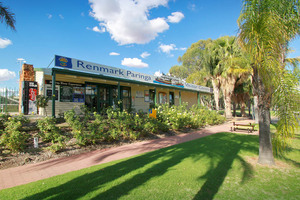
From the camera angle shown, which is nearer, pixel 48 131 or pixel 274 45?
pixel 274 45

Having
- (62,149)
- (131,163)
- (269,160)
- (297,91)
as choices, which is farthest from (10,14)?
(269,160)

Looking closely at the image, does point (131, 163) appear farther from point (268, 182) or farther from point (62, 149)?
point (268, 182)

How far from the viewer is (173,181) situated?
140 inches

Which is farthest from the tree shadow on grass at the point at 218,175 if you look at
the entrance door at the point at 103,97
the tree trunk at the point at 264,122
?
the entrance door at the point at 103,97

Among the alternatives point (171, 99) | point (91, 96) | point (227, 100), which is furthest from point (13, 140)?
point (227, 100)

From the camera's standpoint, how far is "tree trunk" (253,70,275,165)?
4.61 m

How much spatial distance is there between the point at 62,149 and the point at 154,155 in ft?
11.1

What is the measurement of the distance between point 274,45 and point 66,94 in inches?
452

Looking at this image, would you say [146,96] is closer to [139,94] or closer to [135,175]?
[139,94]

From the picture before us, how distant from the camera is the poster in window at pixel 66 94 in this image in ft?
36.4

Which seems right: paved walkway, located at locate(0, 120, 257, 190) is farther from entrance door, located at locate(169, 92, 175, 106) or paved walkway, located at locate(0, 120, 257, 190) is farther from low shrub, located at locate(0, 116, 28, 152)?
entrance door, located at locate(169, 92, 175, 106)

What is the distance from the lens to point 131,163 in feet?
15.5

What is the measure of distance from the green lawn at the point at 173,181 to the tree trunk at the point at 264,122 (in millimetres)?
325

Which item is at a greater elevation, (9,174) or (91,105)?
(91,105)
